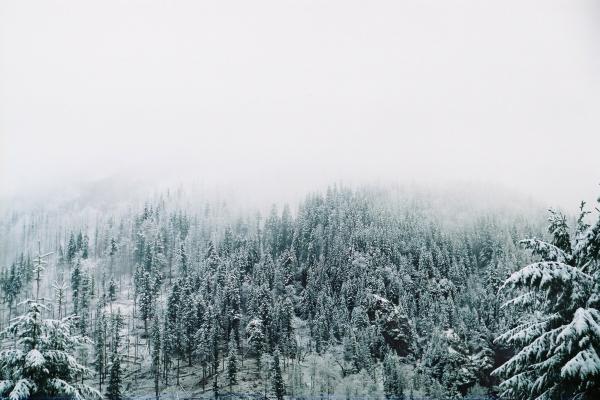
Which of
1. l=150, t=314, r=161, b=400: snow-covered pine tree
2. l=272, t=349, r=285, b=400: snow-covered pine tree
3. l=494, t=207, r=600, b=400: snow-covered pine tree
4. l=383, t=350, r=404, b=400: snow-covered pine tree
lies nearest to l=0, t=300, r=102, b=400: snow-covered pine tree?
l=494, t=207, r=600, b=400: snow-covered pine tree

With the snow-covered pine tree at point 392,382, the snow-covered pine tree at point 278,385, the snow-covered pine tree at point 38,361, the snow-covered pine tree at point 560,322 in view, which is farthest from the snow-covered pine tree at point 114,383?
the snow-covered pine tree at point 560,322

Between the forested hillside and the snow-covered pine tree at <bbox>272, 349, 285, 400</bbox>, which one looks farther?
the forested hillside

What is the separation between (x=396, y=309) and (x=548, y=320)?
164 m

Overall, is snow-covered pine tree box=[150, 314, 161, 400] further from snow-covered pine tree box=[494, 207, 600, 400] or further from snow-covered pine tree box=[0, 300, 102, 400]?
snow-covered pine tree box=[494, 207, 600, 400]

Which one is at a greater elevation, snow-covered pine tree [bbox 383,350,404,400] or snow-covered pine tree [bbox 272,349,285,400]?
snow-covered pine tree [bbox 272,349,285,400]

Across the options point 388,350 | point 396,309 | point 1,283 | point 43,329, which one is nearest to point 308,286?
point 396,309

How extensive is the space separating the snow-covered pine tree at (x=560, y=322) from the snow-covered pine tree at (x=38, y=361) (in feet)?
49.0

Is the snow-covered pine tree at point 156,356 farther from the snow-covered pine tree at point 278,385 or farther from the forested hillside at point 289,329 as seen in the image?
the snow-covered pine tree at point 278,385

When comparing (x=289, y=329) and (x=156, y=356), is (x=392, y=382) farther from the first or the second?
(x=156, y=356)

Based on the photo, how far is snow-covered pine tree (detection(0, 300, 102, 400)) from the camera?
627 inches

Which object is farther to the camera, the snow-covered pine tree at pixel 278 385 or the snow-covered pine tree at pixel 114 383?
the snow-covered pine tree at pixel 278 385

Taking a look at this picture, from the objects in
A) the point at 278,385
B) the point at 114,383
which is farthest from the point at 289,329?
the point at 114,383

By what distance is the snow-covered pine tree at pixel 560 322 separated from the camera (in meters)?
10.9

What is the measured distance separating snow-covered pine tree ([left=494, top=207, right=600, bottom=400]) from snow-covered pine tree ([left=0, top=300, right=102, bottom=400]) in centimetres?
1493
